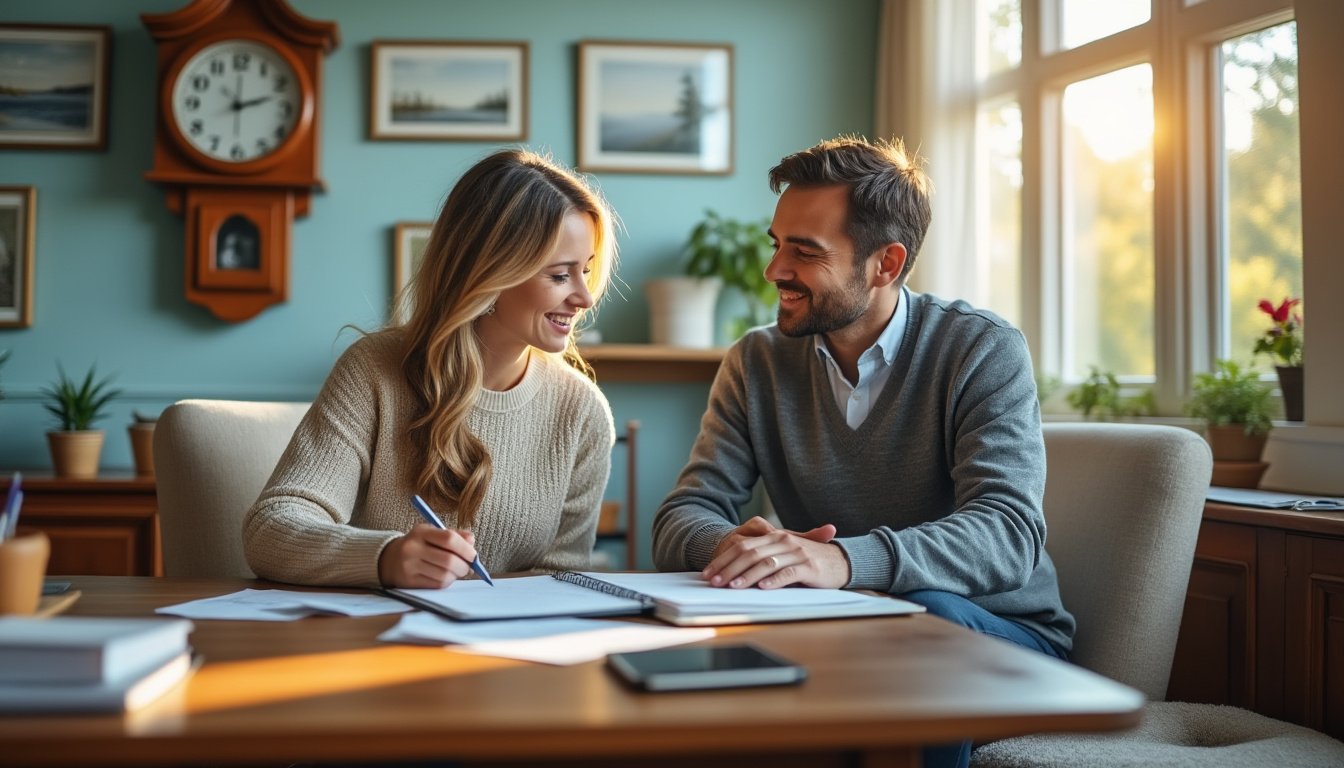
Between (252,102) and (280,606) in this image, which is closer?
(280,606)

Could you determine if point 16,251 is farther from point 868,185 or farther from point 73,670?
point 73,670

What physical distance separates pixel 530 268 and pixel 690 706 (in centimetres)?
108

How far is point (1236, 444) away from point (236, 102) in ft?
10.2

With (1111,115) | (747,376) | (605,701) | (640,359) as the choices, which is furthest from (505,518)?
(1111,115)

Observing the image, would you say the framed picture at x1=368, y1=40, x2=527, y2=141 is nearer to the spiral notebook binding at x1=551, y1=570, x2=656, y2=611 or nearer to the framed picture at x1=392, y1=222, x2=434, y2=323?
the framed picture at x1=392, y1=222, x2=434, y2=323

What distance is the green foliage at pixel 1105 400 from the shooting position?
292 cm

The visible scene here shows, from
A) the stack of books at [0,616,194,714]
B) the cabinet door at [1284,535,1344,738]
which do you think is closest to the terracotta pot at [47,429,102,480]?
the stack of books at [0,616,194,714]

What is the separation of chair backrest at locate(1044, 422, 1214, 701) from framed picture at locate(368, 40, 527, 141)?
8.73 feet

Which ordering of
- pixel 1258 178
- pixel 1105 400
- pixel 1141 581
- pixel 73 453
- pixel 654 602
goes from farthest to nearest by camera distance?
pixel 73 453
pixel 1105 400
pixel 1258 178
pixel 1141 581
pixel 654 602

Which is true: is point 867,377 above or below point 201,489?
above

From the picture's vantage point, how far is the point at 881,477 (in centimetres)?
173

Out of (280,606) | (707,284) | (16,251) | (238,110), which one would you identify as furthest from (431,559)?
(16,251)

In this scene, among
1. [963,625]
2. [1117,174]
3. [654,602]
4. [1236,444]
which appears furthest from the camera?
[1117,174]

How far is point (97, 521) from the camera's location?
328cm
